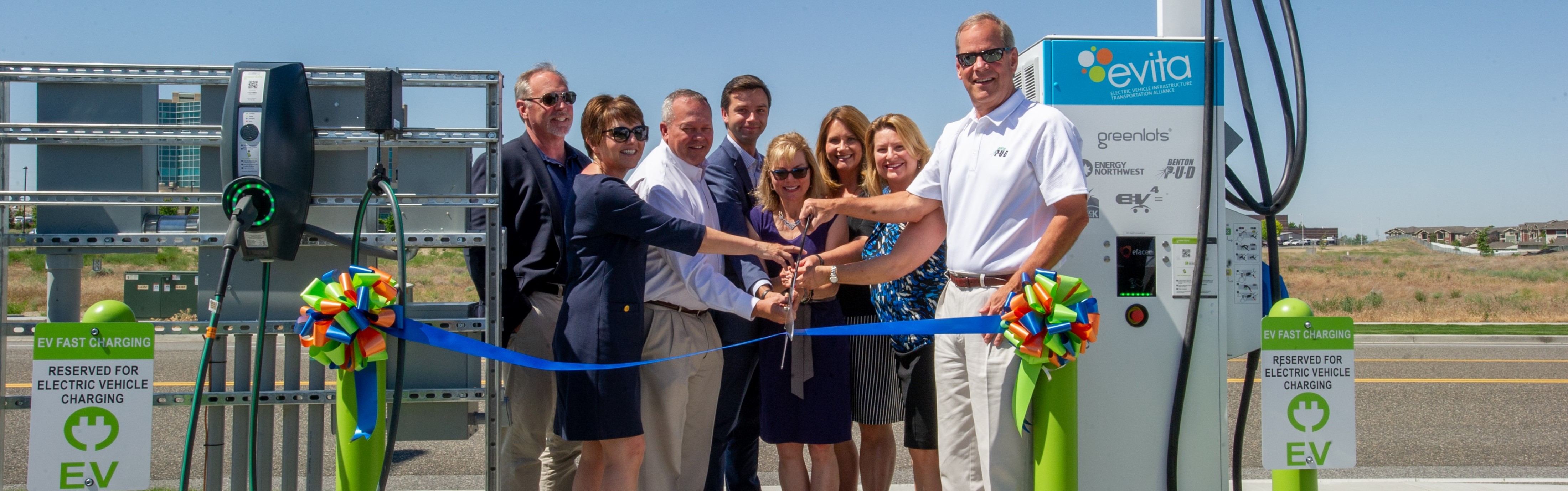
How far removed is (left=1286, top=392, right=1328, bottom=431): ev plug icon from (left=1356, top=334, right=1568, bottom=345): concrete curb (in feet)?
37.6

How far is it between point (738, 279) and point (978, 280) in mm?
1186

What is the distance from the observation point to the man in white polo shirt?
2930 mm

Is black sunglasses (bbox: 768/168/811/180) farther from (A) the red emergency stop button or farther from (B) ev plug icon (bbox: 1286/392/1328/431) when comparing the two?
(B) ev plug icon (bbox: 1286/392/1328/431)

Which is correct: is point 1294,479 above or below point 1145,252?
below

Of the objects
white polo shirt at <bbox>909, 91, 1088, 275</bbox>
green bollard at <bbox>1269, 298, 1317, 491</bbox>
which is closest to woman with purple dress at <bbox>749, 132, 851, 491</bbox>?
white polo shirt at <bbox>909, 91, 1088, 275</bbox>

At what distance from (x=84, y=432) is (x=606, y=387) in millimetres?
1646

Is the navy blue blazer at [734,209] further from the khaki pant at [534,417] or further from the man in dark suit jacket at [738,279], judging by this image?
the khaki pant at [534,417]

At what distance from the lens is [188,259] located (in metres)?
25.2

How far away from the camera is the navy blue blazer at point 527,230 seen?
374cm

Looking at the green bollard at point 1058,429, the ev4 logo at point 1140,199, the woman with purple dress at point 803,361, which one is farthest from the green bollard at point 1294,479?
the woman with purple dress at point 803,361

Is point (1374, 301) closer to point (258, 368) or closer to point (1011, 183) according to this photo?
point (1011, 183)

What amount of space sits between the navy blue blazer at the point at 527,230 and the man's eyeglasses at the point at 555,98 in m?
0.23

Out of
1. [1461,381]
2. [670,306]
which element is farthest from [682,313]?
[1461,381]

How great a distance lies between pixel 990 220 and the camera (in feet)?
9.93
